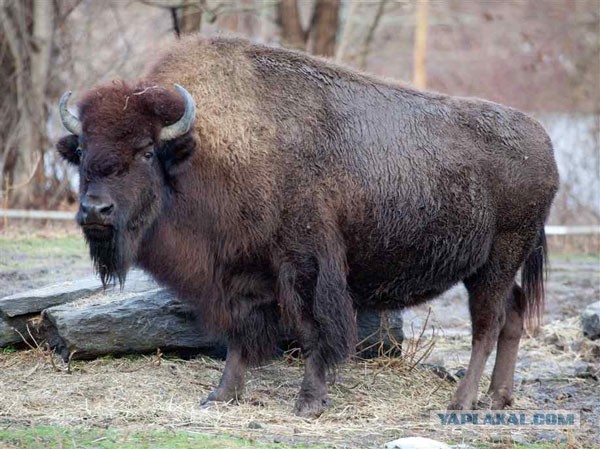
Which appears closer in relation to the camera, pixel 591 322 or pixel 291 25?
pixel 591 322

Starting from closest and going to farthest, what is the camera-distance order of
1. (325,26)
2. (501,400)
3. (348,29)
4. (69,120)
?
(69,120)
(501,400)
(325,26)
(348,29)

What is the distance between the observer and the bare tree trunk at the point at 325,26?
21594mm

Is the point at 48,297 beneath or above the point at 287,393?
above

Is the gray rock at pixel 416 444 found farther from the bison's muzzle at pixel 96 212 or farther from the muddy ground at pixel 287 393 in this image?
the bison's muzzle at pixel 96 212

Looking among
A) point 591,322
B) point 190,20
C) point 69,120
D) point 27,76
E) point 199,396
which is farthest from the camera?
point 190,20

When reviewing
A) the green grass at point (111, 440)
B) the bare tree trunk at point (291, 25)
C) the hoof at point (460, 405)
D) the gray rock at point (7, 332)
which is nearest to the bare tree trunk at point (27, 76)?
the bare tree trunk at point (291, 25)

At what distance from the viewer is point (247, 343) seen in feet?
24.8

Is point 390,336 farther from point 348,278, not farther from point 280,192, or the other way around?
point 280,192

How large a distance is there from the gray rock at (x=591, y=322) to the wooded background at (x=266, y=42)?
573 cm

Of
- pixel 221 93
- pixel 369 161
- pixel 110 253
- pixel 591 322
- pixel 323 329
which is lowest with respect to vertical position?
pixel 591 322

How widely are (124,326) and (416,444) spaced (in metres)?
2.99

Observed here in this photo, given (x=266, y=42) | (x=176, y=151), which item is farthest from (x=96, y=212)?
(x=266, y=42)

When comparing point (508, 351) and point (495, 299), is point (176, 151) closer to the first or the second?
point (495, 299)

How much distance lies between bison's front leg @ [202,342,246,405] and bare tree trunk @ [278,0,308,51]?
14607mm
